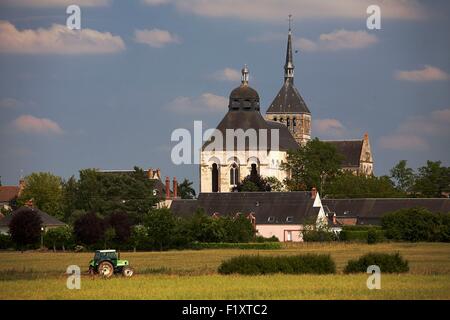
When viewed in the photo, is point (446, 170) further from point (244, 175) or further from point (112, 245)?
point (112, 245)

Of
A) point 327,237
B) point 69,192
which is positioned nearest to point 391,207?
point 327,237

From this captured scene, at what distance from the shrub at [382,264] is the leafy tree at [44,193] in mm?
79749

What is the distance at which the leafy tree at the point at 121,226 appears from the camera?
86.1 metres

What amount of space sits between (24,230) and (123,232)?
28.4 feet

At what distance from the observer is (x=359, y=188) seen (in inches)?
5541

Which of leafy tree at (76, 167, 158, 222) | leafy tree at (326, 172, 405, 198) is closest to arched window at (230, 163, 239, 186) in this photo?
leafy tree at (326, 172, 405, 198)

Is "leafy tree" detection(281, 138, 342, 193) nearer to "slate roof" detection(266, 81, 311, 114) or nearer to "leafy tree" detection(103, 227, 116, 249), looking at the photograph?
"slate roof" detection(266, 81, 311, 114)

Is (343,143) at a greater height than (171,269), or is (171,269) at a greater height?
(343,143)

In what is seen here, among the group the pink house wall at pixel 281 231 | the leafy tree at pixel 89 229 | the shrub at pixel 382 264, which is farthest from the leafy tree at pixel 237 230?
the shrub at pixel 382 264

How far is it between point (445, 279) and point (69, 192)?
285ft

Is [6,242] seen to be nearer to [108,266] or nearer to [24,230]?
[24,230]

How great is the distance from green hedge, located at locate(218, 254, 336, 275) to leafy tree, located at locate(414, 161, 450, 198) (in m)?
102

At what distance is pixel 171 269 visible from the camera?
179 ft

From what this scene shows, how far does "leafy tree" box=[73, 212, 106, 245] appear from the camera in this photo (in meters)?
85.9
